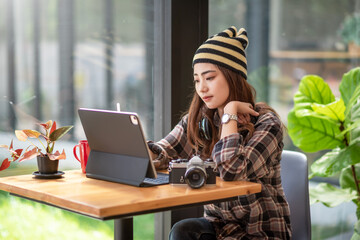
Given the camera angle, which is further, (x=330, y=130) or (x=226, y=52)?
(x=330, y=130)

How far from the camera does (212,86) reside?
7.66 feet

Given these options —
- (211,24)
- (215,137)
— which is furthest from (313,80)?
(215,137)

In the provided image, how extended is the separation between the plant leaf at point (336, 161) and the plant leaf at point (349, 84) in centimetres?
29

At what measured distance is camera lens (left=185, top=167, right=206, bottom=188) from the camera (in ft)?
6.33

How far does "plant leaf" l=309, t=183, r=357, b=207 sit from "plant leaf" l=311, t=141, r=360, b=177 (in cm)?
16

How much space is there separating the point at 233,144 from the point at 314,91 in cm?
135

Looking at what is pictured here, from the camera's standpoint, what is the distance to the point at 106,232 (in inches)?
118

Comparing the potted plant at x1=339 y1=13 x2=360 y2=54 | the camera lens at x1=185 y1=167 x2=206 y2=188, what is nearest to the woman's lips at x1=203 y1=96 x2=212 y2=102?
the camera lens at x1=185 y1=167 x2=206 y2=188

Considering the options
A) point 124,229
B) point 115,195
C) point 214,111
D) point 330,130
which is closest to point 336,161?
point 330,130

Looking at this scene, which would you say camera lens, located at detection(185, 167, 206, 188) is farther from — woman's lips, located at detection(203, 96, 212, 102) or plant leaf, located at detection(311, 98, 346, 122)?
plant leaf, located at detection(311, 98, 346, 122)

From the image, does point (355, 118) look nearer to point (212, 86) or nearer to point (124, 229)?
point (212, 86)

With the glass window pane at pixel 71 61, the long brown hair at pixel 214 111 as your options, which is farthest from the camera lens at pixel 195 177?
Result: the glass window pane at pixel 71 61

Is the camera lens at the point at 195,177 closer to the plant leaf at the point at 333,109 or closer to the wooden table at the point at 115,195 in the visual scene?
the wooden table at the point at 115,195

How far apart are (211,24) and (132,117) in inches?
65.1
